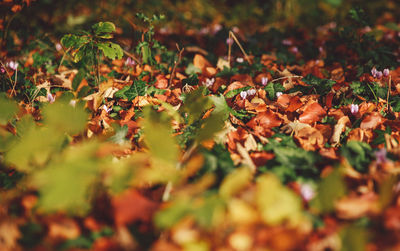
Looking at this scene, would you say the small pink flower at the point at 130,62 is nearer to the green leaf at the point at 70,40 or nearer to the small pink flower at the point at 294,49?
the green leaf at the point at 70,40

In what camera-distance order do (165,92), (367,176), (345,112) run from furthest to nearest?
(165,92), (345,112), (367,176)

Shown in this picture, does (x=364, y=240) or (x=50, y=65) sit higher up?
(x=364, y=240)

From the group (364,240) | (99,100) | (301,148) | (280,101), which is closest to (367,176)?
(301,148)

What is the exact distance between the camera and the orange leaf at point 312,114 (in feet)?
5.42

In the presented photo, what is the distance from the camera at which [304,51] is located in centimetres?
282

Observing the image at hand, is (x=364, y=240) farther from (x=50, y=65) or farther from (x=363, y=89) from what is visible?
(x=50, y=65)

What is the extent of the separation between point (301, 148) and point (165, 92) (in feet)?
3.36

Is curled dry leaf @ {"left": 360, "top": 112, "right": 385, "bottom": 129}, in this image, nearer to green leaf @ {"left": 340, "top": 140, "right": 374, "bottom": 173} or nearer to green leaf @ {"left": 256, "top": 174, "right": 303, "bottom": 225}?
green leaf @ {"left": 340, "top": 140, "right": 374, "bottom": 173}

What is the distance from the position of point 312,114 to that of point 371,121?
296mm

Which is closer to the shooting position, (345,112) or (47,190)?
(47,190)

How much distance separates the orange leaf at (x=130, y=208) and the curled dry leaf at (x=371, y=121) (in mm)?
1190

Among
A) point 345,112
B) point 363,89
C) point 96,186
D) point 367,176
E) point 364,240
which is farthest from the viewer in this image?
point 363,89

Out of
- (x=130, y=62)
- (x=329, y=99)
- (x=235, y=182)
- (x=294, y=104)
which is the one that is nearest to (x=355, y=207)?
(x=235, y=182)

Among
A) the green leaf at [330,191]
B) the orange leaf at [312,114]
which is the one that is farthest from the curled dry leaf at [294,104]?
the green leaf at [330,191]
